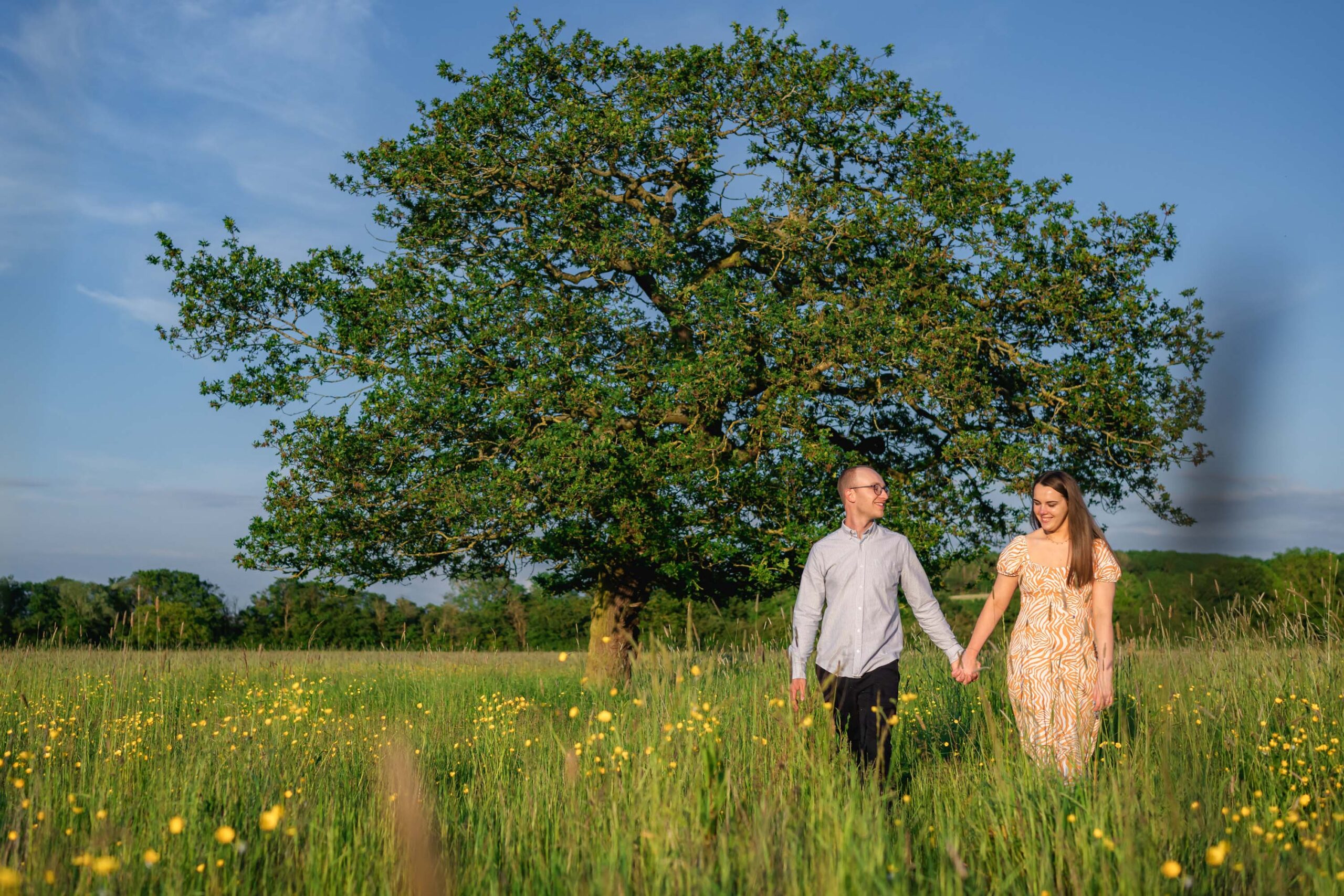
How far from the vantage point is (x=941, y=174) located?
14.5 metres

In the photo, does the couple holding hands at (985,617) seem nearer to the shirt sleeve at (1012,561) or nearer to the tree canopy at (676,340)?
the shirt sleeve at (1012,561)

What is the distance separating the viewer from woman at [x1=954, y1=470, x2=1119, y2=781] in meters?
5.34

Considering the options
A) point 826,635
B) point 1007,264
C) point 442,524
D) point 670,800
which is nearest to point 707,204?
point 1007,264

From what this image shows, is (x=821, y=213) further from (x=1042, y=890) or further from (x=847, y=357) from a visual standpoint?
(x=1042, y=890)

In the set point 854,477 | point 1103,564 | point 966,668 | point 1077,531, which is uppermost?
point 854,477

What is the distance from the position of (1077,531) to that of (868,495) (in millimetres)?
1275

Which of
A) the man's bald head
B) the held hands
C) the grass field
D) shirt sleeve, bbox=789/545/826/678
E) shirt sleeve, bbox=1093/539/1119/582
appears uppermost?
the man's bald head

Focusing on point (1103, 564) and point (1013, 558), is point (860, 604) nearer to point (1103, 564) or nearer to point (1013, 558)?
point (1013, 558)

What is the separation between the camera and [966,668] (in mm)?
5371

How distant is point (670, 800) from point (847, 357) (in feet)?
34.3

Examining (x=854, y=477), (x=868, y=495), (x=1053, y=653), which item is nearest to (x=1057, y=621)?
(x=1053, y=653)

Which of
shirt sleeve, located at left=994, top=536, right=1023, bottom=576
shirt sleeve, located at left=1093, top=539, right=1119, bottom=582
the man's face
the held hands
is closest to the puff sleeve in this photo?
shirt sleeve, located at left=994, top=536, right=1023, bottom=576

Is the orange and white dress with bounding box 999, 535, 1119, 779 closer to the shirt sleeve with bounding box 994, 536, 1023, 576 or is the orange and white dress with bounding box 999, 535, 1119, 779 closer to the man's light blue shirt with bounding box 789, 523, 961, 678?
the shirt sleeve with bounding box 994, 536, 1023, 576

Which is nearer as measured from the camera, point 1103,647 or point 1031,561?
point 1103,647
